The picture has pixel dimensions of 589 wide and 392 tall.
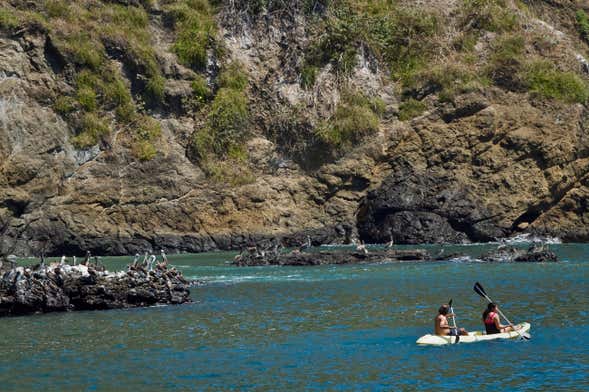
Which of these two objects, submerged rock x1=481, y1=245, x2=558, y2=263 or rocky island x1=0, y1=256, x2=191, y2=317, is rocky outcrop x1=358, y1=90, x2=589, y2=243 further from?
rocky island x1=0, y1=256, x2=191, y2=317

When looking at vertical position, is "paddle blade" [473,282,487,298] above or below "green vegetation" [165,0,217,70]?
below

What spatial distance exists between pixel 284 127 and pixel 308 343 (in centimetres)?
5934

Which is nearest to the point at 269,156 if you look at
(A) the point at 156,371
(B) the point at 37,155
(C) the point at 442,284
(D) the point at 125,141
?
(D) the point at 125,141

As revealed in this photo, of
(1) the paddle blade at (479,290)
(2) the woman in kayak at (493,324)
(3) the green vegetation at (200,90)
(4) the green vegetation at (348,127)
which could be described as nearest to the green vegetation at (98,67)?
(3) the green vegetation at (200,90)

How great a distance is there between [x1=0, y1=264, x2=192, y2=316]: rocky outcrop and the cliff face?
111ft

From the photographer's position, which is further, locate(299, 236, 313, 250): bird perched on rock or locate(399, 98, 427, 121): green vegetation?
locate(399, 98, 427, 121): green vegetation

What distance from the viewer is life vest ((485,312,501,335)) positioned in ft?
101

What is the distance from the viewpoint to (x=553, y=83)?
293 ft

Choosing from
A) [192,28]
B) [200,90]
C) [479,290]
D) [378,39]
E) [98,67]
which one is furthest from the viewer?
[378,39]

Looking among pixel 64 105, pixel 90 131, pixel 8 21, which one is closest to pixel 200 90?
pixel 90 131

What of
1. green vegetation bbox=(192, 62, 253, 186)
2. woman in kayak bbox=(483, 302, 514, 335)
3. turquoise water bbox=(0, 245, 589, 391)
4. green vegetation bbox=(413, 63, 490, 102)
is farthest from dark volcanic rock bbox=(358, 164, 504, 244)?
woman in kayak bbox=(483, 302, 514, 335)

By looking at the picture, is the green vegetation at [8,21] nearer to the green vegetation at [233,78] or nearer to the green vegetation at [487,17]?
the green vegetation at [233,78]

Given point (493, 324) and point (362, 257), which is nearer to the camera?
point (493, 324)

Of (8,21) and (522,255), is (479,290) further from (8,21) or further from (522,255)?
(8,21)
